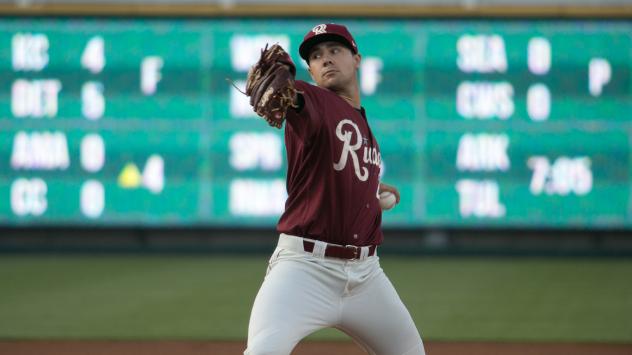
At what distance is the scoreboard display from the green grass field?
715 millimetres

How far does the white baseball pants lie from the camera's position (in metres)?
3.38

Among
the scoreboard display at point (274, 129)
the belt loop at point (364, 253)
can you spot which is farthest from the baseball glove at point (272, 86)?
the scoreboard display at point (274, 129)

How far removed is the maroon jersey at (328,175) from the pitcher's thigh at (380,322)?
0.67 ft

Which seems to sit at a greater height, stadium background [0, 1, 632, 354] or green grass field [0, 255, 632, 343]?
stadium background [0, 1, 632, 354]

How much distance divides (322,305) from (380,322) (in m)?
0.26

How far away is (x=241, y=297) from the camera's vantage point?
951 cm

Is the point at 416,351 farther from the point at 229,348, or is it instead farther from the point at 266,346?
the point at 229,348

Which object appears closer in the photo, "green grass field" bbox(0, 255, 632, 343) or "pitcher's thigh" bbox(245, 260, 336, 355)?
"pitcher's thigh" bbox(245, 260, 336, 355)

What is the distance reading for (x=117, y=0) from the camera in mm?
13555

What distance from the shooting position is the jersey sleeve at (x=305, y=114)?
10.9 ft

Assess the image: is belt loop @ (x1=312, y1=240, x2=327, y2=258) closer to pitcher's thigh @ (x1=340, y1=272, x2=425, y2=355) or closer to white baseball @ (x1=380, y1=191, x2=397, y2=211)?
pitcher's thigh @ (x1=340, y1=272, x2=425, y2=355)

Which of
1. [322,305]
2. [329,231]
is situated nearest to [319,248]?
[329,231]

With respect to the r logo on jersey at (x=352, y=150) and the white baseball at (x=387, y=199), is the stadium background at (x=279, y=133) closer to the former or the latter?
the white baseball at (x=387, y=199)

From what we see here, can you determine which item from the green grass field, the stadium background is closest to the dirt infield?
the green grass field
